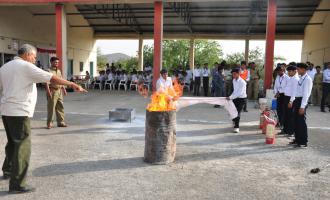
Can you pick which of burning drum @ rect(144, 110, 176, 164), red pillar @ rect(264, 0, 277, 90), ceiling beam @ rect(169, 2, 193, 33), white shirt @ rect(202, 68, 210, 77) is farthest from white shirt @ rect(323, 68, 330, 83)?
ceiling beam @ rect(169, 2, 193, 33)

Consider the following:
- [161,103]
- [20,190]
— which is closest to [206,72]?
[161,103]

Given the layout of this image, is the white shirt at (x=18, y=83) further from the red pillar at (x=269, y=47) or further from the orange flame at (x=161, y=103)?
the red pillar at (x=269, y=47)

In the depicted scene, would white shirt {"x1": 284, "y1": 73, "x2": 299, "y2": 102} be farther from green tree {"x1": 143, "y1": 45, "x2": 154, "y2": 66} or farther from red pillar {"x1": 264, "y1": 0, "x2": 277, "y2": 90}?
green tree {"x1": 143, "y1": 45, "x2": 154, "y2": 66}

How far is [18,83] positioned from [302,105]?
5386 mm

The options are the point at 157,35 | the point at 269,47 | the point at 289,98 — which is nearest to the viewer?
the point at 289,98

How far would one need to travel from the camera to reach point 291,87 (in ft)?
25.4

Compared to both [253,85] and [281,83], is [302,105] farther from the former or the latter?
[253,85]

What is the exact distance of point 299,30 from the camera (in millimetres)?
24281

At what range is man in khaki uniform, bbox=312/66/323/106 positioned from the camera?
46.7 ft

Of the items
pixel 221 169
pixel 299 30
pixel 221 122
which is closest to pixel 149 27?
pixel 299 30

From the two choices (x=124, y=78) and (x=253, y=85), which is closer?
(x=253, y=85)

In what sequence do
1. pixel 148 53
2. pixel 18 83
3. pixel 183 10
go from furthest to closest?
1. pixel 148 53
2. pixel 183 10
3. pixel 18 83

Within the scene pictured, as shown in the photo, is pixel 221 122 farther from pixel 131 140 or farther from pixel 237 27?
pixel 237 27

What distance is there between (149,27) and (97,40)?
5.76 metres
